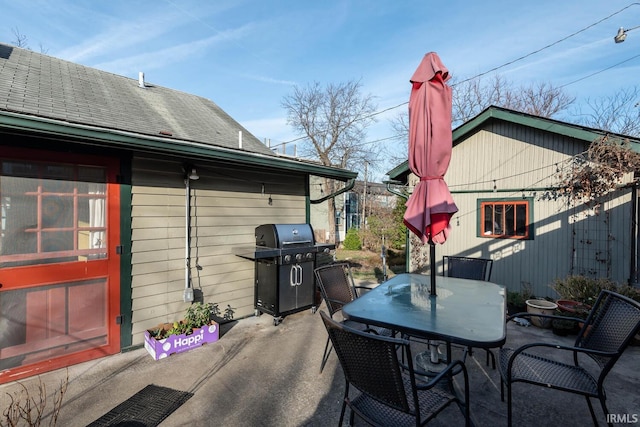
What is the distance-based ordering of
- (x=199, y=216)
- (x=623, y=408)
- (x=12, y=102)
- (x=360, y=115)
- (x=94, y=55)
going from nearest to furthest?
(x=623, y=408), (x=12, y=102), (x=199, y=216), (x=94, y=55), (x=360, y=115)

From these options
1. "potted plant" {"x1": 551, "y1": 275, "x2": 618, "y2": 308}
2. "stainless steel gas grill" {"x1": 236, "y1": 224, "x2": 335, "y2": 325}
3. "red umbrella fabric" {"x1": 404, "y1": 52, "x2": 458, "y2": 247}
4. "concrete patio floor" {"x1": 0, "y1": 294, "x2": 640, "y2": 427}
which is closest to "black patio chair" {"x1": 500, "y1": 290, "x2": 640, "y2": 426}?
"concrete patio floor" {"x1": 0, "y1": 294, "x2": 640, "y2": 427}

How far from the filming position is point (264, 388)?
2627 millimetres

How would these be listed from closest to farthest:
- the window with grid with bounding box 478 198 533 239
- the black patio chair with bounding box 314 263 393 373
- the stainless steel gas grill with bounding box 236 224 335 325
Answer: the black patio chair with bounding box 314 263 393 373
the stainless steel gas grill with bounding box 236 224 335 325
the window with grid with bounding box 478 198 533 239

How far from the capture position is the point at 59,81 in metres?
4.33

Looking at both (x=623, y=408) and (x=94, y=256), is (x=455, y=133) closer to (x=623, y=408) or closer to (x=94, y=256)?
(x=623, y=408)

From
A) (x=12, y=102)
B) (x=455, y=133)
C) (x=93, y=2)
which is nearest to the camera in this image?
(x=12, y=102)

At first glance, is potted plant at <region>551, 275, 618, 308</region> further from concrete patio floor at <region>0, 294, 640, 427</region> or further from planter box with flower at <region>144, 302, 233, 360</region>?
planter box with flower at <region>144, 302, 233, 360</region>

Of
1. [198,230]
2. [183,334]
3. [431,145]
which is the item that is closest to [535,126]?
[431,145]

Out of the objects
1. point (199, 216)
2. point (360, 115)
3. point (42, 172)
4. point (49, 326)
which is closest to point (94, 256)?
point (49, 326)

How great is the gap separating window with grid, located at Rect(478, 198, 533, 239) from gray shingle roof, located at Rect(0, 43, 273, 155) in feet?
15.1

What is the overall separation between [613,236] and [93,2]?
932 centimetres

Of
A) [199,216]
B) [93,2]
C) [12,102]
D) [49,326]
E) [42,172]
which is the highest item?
[93,2]

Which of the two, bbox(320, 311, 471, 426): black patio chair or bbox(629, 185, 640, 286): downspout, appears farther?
bbox(629, 185, 640, 286): downspout

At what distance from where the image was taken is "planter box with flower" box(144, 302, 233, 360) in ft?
10.4
